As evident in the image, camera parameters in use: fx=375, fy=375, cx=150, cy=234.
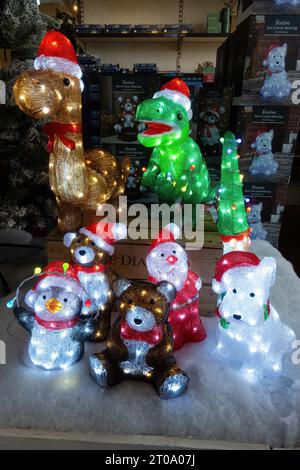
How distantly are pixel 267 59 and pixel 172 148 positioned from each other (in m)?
0.83

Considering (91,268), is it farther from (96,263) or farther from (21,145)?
(21,145)

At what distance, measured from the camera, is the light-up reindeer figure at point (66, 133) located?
3.35 ft

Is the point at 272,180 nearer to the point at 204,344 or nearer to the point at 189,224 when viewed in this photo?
the point at 189,224

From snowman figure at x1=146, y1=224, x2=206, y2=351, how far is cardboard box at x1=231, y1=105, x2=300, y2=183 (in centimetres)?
98

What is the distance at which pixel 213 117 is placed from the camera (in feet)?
6.32

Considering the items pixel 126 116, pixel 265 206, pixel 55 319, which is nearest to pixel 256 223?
pixel 265 206

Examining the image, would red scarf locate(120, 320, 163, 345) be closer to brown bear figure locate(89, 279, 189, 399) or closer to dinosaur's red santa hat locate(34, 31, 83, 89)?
brown bear figure locate(89, 279, 189, 399)

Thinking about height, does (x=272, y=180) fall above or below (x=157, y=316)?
above

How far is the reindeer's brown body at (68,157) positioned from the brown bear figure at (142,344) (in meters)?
0.36

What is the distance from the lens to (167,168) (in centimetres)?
131

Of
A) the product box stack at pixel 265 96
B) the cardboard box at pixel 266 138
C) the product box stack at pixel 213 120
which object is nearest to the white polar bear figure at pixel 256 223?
the product box stack at pixel 265 96

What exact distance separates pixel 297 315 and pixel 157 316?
68cm

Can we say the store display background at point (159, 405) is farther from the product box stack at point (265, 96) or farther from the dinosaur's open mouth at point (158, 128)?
the product box stack at point (265, 96)
